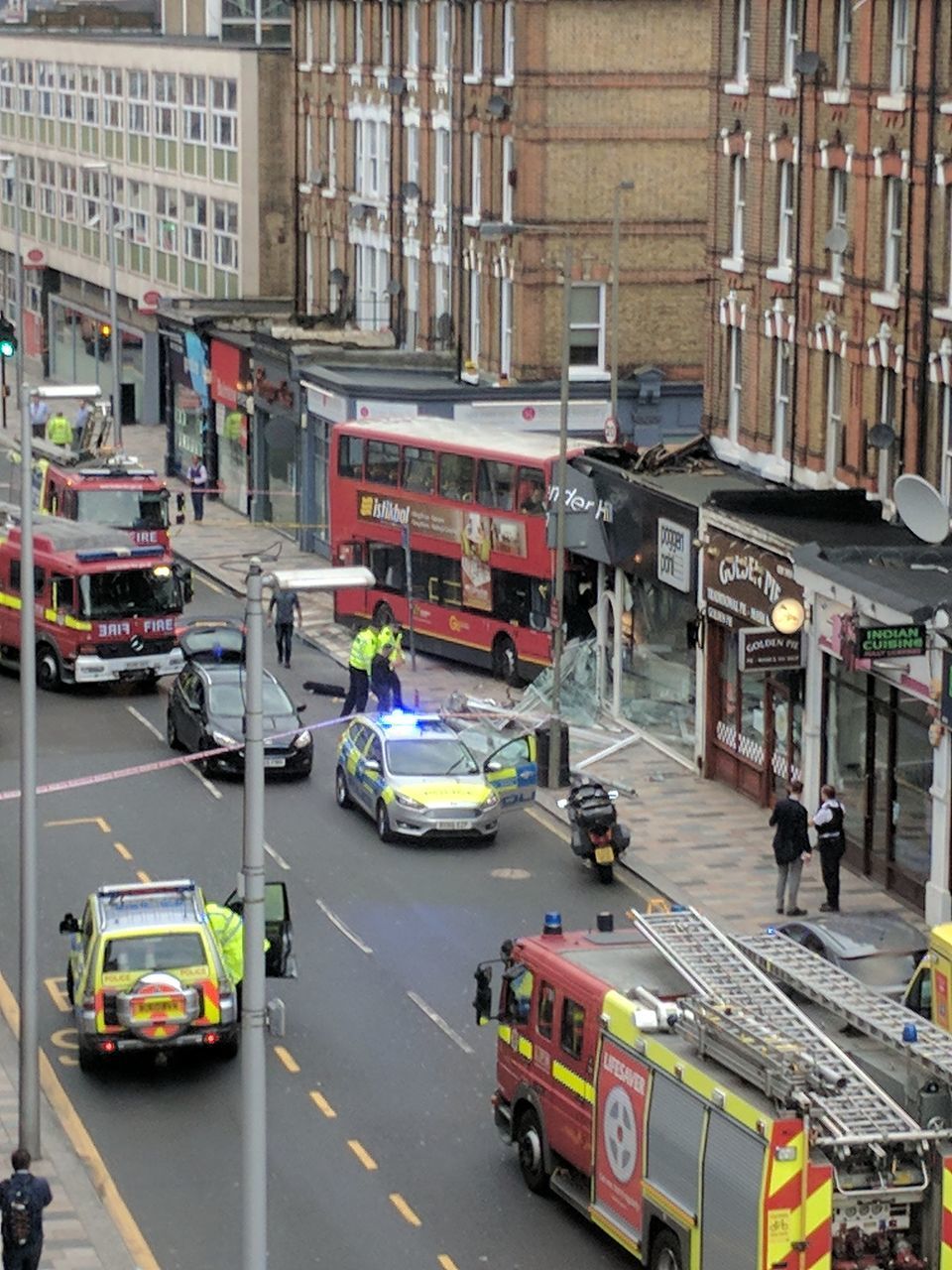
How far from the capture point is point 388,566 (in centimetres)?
5588

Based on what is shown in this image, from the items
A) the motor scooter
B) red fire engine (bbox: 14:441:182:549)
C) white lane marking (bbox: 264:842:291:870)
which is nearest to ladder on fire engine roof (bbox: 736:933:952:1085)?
the motor scooter

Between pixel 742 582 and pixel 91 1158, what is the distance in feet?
57.0

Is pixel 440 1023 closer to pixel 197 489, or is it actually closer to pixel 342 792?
pixel 342 792

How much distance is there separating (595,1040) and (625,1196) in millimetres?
1354

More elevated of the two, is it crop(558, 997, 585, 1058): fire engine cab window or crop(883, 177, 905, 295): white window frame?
crop(883, 177, 905, 295): white window frame

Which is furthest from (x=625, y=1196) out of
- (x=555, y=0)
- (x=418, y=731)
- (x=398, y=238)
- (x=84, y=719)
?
(x=398, y=238)

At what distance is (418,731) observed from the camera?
41312mm

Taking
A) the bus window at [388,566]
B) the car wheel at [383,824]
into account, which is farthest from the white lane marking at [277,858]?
the bus window at [388,566]

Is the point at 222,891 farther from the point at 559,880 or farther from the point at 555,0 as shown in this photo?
the point at 555,0

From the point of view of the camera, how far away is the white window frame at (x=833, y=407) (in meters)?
44.8

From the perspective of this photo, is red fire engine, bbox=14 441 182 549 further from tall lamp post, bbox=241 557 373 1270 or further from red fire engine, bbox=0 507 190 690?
tall lamp post, bbox=241 557 373 1270

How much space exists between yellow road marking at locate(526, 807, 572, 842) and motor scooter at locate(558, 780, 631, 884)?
2.33 metres

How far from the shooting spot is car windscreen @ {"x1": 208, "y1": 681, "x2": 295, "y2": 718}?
1757 inches

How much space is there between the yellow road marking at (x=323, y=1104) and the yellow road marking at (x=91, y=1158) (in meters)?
2.43
